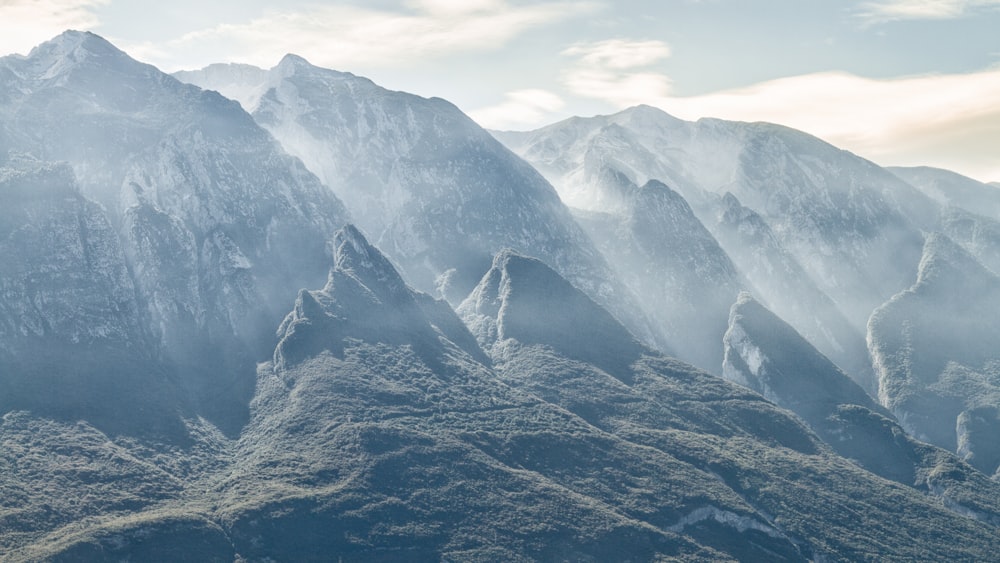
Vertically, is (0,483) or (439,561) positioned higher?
(0,483)

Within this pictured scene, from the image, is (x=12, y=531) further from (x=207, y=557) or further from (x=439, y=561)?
(x=439, y=561)

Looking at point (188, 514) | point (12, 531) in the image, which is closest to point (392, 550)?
point (188, 514)

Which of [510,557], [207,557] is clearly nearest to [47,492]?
[207,557]

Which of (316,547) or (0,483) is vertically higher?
(0,483)

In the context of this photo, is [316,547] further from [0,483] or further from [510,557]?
[0,483]

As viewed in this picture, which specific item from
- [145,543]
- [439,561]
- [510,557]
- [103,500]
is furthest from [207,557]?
[510,557]

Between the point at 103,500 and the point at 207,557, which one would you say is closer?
the point at 207,557

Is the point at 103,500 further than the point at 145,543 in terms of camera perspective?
Yes

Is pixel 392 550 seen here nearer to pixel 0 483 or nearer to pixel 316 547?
pixel 316 547
